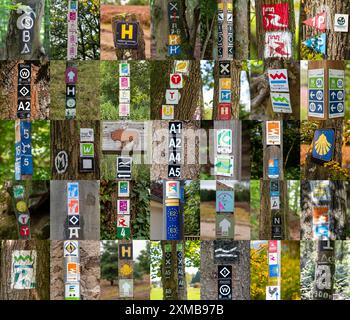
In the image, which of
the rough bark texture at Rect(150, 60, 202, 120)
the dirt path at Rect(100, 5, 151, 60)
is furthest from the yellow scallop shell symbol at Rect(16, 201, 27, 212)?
the dirt path at Rect(100, 5, 151, 60)

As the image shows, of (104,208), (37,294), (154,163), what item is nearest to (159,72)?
(154,163)

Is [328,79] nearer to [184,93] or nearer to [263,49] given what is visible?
[263,49]

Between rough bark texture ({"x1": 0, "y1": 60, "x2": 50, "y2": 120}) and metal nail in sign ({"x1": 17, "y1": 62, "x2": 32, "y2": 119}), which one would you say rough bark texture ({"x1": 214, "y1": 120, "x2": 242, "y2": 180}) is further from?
metal nail in sign ({"x1": 17, "y1": 62, "x2": 32, "y2": 119})

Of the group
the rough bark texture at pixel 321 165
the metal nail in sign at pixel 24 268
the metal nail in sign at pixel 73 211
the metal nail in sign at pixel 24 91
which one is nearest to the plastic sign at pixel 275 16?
the rough bark texture at pixel 321 165

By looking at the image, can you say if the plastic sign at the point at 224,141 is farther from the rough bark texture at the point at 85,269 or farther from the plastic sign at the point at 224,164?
the rough bark texture at the point at 85,269

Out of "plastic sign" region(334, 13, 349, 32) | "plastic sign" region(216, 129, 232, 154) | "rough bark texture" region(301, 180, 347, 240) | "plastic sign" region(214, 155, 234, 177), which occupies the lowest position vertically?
"rough bark texture" region(301, 180, 347, 240)
